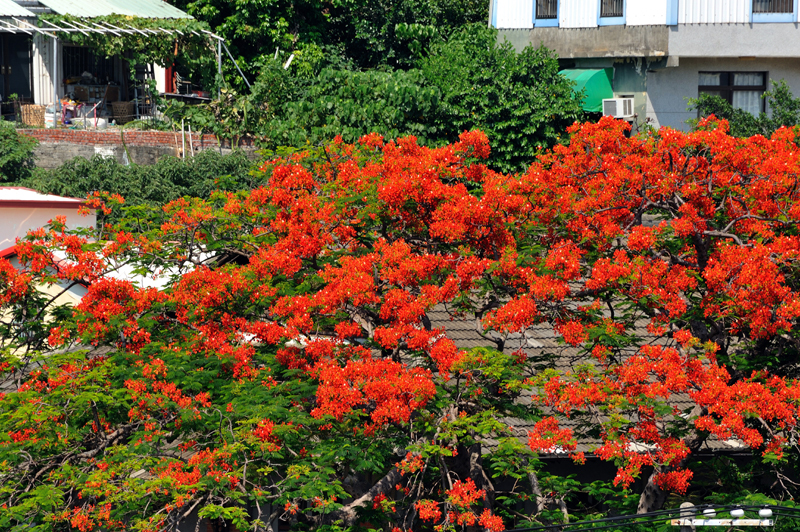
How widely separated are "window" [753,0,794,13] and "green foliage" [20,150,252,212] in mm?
14020

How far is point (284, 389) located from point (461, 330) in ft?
16.7

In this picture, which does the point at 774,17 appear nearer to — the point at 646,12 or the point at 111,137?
the point at 646,12

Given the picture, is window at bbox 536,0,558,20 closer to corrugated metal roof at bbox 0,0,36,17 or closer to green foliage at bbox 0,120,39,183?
corrugated metal roof at bbox 0,0,36,17

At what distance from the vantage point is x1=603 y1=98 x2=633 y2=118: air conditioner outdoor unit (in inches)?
Result: 1027

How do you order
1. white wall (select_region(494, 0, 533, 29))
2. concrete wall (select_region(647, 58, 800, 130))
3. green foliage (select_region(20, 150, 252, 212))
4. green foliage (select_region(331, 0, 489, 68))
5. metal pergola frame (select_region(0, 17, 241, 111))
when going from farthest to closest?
green foliage (select_region(331, 0, 489, 68))
white wall (select_region(494, 0, 533, 29))
metal pergola frame (select_region(0, 17, 241, 111))
concrete wall (select_region(647, 58, 800, 130))
green foliage (select_region(20, 150, 252, 212))

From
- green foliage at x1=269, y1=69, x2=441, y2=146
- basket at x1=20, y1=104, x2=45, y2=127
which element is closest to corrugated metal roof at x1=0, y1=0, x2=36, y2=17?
basket at x1=20, y1=104, x2=45, y2=127

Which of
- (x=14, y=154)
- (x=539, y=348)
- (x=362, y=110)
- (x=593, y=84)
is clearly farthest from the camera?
(x=593, y=84)

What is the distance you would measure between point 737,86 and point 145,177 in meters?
16.3

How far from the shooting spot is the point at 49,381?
1111cm

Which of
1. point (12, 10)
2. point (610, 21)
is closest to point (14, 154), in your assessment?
point (12, 10)

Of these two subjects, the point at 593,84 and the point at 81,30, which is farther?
the point at 81,30

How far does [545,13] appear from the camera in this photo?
89.6ft

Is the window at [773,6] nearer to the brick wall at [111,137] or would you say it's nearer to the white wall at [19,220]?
the brick wall at [111,137]

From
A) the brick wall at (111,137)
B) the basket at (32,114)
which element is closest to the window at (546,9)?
the brick wall at (111,137)
